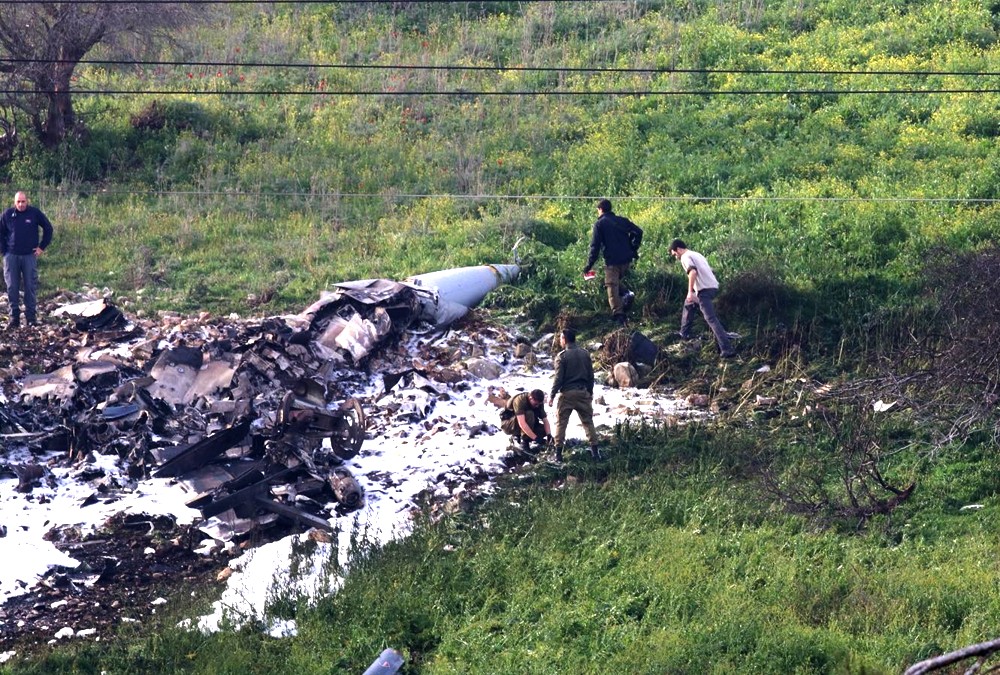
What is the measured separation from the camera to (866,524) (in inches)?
402

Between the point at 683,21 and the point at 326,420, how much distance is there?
14914 mm

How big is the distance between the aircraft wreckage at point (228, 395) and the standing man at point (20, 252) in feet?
1.23

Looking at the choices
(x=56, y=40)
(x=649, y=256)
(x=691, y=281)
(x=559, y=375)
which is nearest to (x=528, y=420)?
(x=559, y=375)

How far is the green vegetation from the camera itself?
29.8ft

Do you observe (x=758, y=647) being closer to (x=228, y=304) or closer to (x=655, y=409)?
(x=655, y=409)

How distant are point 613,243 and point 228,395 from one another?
4.74 meters

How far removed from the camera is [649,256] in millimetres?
15938

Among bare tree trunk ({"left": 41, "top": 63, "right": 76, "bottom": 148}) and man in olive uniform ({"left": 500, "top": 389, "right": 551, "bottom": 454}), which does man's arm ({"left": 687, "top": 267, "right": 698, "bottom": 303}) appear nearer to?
man in olive uniform ({"left": 500, "top": 389, "right": 551, "bottom": 454})

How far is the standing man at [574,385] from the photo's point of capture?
38.5ft

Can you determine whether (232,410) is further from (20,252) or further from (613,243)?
(613,243)

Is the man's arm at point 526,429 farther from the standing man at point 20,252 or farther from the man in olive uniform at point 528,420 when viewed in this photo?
the standing man at point 20,252

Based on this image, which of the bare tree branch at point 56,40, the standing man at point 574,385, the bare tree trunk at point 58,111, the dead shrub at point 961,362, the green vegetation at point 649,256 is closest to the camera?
the green vegetation at point 649,256

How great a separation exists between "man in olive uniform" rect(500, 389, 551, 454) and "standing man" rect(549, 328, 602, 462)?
13.9 inches

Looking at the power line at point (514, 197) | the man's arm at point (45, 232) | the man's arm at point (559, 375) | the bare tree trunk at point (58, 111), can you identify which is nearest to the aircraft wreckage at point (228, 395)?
the man's arm at point (45, 232)
